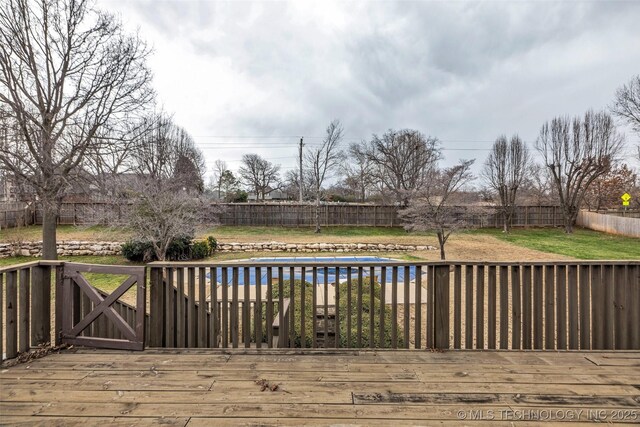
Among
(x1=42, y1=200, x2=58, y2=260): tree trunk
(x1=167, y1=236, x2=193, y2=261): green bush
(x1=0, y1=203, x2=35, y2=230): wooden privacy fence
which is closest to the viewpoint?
(x1=42, y1=200, x2=58, y2=260): tree trunk

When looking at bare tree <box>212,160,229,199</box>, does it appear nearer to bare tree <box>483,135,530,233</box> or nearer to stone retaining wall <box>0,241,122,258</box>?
stone retaining wall <box>0,241,122,258</box>

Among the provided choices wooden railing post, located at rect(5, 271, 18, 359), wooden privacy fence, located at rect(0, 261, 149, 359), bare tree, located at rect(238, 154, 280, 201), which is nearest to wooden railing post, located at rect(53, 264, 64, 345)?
wooden privacy fence, located at rect(0, 261, 149, 359)

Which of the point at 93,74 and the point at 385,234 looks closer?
the point at 93,74

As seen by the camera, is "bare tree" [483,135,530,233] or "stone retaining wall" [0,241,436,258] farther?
"bare tree" [483,135,530,233]

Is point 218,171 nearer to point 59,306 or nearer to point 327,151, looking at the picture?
point 327,151

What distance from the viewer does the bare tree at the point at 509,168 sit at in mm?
21016

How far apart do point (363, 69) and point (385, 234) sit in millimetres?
9805

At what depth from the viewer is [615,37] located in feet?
29.1

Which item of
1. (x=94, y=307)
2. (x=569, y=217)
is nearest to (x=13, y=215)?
(x=94, y=307)

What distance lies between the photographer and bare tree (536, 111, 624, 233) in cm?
1931

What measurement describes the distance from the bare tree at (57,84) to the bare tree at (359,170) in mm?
18485

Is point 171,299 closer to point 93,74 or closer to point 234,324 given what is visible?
point 234,324

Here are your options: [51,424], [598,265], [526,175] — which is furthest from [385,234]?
[51,424]

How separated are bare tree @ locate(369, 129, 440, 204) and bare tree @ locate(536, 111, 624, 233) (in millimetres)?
7245
